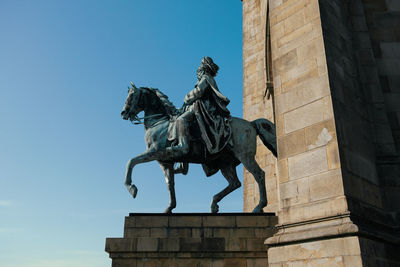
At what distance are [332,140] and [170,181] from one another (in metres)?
5.04

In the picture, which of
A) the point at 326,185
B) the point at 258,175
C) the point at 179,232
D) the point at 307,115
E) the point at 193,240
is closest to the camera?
the point at 326,185

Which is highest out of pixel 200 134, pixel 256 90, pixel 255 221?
pixel 256 90

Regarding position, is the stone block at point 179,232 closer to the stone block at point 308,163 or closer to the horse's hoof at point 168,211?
the horse's hoof at point 168,211

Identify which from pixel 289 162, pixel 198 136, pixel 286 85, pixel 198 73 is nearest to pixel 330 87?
pixel 286 85

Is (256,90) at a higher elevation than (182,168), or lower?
higher

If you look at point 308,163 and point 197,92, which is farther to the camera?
point 197,92

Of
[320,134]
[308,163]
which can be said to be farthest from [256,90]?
[308,163]

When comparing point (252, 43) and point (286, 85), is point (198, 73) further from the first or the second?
point (252, 43)

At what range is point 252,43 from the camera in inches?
732

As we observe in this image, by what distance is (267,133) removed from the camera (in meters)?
10.7

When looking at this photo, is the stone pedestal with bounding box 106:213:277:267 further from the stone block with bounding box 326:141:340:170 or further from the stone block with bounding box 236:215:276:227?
the stone block with bounding box 326:141:340:170

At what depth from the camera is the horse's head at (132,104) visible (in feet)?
35.7

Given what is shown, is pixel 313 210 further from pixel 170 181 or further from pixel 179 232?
pixel 170 181

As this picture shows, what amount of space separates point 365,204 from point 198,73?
6394 mm
